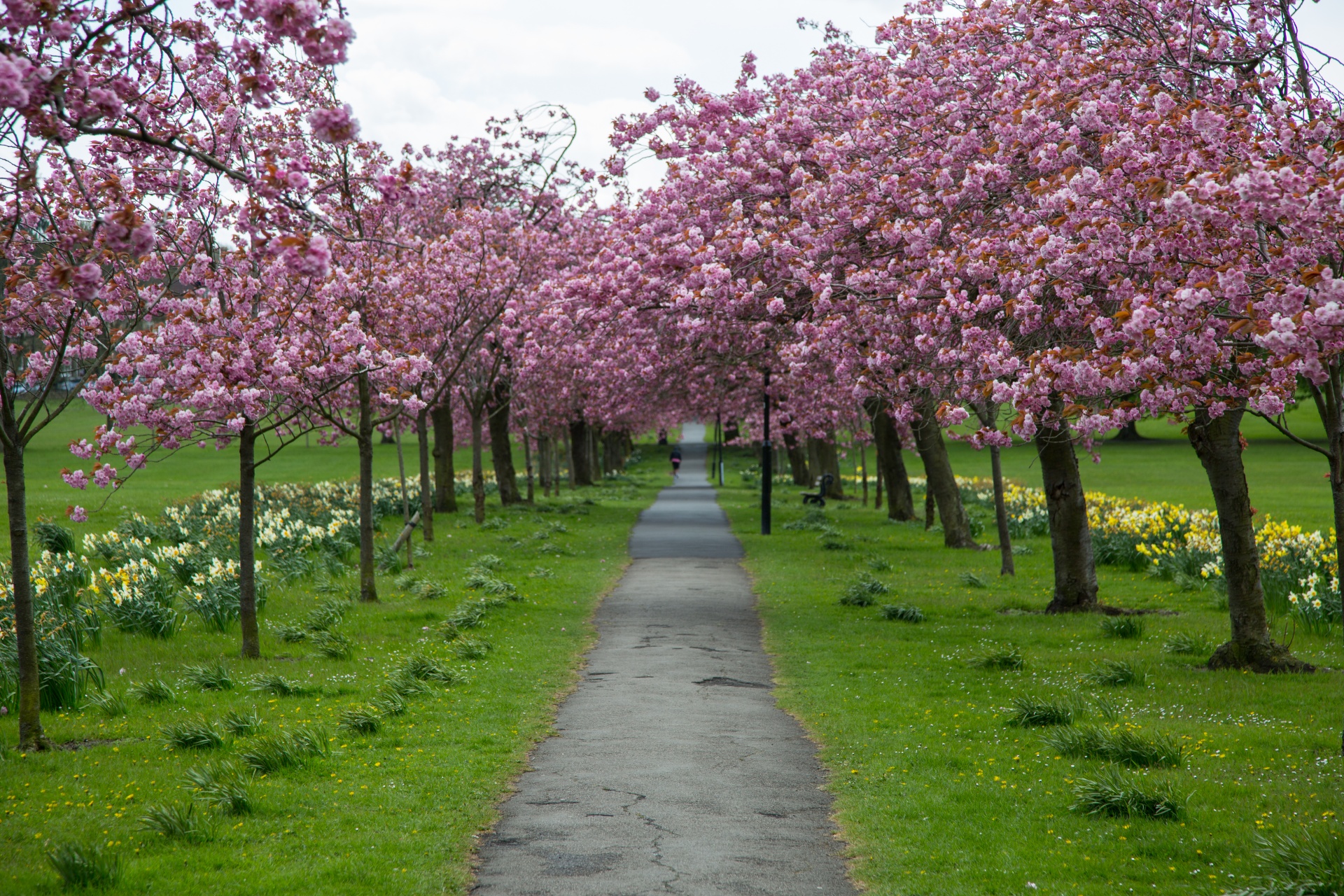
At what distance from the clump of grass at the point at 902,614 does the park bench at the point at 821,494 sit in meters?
18.5

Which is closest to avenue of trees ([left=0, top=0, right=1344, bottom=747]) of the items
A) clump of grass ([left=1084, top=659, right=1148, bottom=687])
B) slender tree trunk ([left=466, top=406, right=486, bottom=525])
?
clump of grass ([left=1084, top=659, right=1148, bottom=687])

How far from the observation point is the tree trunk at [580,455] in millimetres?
49344

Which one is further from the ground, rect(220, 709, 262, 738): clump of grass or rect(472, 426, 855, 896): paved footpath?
rect(220, 709, 262, 738): clump of grass

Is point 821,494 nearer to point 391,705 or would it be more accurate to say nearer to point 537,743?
point 391,705

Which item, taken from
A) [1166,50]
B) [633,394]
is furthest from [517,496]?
[1166,50]

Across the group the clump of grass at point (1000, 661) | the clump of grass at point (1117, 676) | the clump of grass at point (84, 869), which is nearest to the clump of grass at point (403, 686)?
the clump of grass at point (84, 869)

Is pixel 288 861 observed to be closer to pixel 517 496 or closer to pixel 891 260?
pixel 891 260

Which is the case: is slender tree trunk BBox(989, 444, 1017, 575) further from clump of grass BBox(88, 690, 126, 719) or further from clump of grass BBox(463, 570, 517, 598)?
clump of grass BBox(88, 690, 126, 719)

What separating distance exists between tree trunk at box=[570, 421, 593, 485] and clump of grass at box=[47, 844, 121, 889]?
142ft

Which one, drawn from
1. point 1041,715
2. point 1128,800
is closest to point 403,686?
point 1041,715

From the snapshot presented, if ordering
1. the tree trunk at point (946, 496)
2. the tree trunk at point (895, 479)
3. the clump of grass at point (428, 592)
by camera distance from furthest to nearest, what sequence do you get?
the tree trunk at point (895, 479), the tree trunk at point (946, 496), the clump of grass at point (428, 592)

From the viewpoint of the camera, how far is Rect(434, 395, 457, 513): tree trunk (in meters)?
30.2

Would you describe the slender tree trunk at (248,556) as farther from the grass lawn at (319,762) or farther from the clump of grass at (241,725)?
the clump of grass at (241,725)

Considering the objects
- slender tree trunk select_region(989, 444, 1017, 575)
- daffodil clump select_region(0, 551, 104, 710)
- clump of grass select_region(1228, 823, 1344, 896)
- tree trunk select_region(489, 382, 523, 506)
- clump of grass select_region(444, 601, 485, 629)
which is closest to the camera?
clump of grass select_region(1228, 823, 1344, 896)
